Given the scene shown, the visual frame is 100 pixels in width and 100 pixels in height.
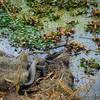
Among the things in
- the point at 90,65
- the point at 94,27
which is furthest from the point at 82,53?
the point at 94,27

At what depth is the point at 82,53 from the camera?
422 inches

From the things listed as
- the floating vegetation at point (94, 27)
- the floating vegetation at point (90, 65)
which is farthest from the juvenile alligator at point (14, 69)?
the floating vegetation at point (94, 27)

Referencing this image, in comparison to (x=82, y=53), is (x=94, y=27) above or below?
above

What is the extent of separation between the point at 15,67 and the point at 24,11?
205 inches

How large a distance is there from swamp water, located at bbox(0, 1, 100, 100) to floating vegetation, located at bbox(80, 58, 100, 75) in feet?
0.35

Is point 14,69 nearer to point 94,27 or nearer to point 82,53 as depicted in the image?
point 82,53

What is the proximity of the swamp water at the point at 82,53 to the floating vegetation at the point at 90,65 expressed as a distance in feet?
0.35

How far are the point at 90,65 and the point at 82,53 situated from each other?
689mm

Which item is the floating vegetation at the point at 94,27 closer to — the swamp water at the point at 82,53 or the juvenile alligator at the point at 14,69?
the swamp water at the point at 82,53

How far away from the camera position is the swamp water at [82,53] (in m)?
9.05

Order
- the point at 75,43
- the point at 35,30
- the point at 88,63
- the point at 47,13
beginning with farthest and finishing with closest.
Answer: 1. the point at 47,13
2. the point at 35,30
3. the point at 75,43
4. the point at 88,63

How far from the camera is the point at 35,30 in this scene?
1172 centimetres

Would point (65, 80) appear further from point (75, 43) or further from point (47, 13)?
point (47, 13)

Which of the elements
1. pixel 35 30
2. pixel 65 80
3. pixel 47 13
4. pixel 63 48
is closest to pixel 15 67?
pixel 65 80
